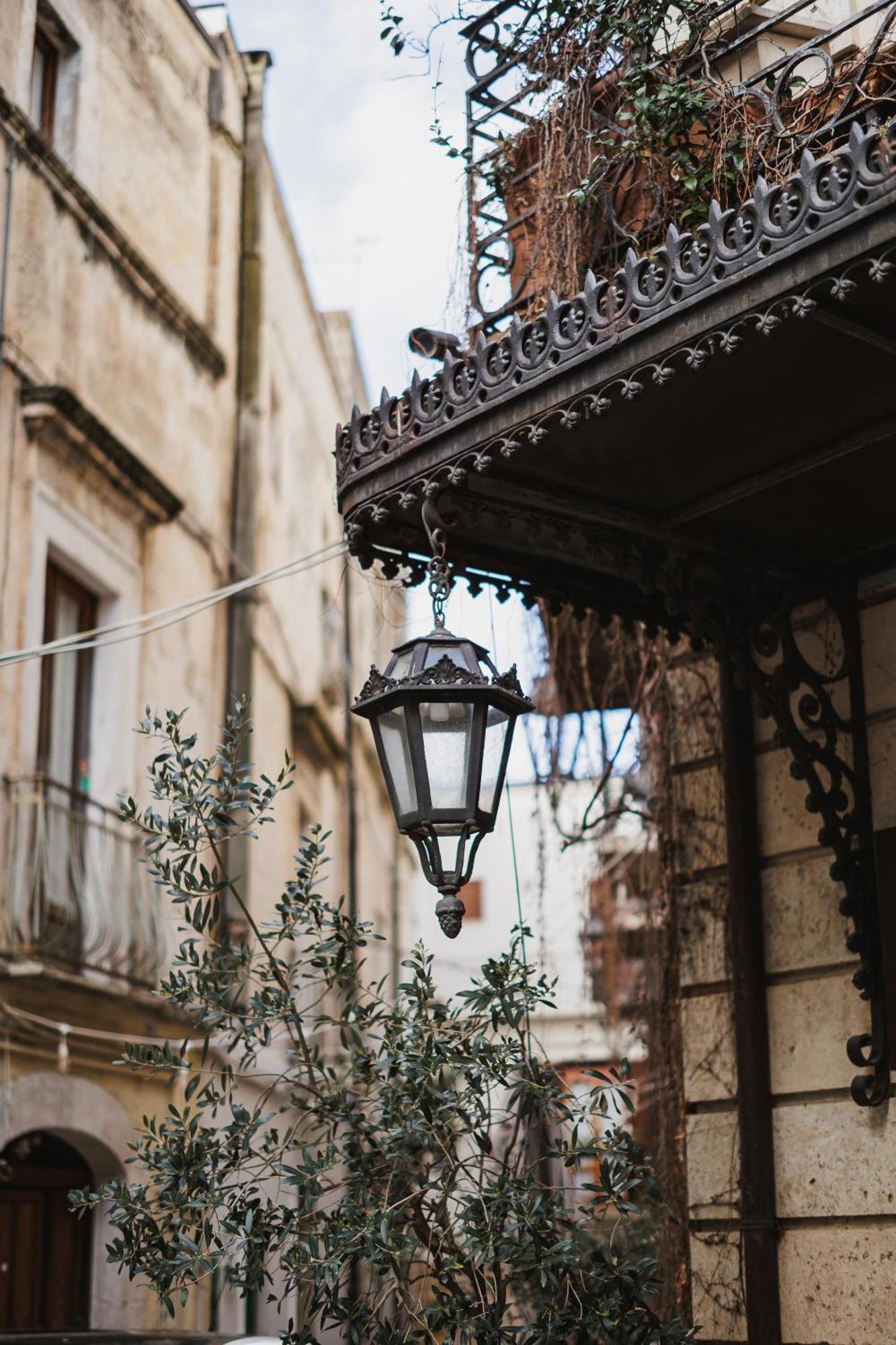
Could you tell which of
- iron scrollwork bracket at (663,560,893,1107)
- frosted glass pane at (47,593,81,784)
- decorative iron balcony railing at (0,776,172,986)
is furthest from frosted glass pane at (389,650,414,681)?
frosted glass pane at (47,593,81,784)

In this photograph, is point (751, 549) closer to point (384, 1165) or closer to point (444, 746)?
point (444, 746)

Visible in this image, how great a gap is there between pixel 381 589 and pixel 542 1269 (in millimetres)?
2255

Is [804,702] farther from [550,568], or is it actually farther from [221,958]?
[221,958]

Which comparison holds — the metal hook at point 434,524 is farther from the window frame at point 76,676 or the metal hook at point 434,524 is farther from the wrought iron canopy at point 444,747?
the window frame at point 76,676

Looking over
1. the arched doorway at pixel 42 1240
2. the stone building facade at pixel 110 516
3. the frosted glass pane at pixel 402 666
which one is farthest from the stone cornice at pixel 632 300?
the arched doorway at pixel 42 1240

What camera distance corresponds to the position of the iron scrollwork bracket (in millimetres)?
5254

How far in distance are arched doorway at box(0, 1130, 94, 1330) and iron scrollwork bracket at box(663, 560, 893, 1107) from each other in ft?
20.5

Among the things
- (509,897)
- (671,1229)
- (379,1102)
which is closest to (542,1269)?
(379,1102)

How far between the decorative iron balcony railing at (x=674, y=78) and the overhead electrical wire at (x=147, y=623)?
1347 millimetres

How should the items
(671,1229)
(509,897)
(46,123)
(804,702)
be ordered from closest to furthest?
1. (804,702)
2. (671,1229)
3. (46,123)
4. (509,897)

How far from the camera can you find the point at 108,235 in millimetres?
12008

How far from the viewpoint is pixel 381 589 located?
5.69 metres

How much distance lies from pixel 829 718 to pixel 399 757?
1621 millimetres

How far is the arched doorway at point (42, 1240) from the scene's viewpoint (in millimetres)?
10141
